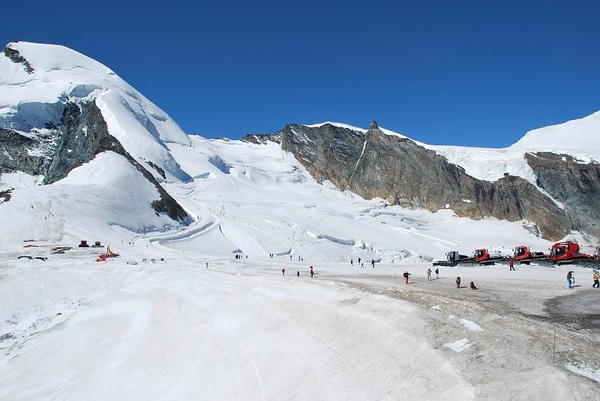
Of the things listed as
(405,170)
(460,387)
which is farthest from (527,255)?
(405,170)

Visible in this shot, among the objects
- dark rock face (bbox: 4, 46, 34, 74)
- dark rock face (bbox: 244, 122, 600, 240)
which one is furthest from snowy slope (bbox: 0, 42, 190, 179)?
dark rock face (bbox: 244, 122, 600, 240)

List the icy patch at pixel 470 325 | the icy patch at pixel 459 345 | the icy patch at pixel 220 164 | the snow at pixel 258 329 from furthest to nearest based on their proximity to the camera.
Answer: the icy patch at pixel 220 164 → the icy patch at pixel 470 325 → the icy patch at pixel 459 345 → the snow at pixel 258 329

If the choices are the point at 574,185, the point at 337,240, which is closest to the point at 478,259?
the point at 337,240

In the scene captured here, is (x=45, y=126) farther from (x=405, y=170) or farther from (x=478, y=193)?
(x=478, y=193)

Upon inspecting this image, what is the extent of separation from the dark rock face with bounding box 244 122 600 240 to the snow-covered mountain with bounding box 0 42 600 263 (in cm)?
197

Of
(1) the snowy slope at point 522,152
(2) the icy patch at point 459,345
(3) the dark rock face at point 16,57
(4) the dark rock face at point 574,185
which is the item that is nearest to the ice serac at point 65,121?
(3) the dark rock face at point 16,57

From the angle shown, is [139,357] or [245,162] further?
[245,162]

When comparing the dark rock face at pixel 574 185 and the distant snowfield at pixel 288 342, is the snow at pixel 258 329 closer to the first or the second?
the distant snowfield at pixel 288 342

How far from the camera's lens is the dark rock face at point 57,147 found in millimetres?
95562

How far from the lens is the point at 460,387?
952cm

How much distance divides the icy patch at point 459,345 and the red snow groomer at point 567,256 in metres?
26.2

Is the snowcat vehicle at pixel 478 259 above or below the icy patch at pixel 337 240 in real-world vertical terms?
below

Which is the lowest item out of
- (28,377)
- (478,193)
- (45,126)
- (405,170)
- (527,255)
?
(28,377)

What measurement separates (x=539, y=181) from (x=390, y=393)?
96103 mm
